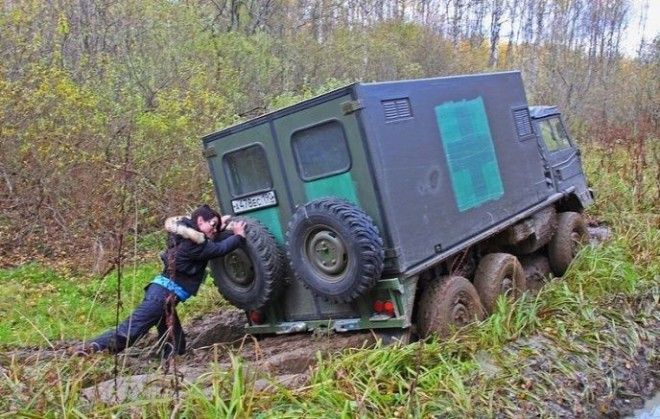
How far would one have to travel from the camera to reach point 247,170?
6.17 meters

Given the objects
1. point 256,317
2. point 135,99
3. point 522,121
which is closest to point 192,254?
point 256,317

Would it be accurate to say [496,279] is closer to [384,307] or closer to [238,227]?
[384,307]

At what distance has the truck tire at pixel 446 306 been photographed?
5633 millimetres

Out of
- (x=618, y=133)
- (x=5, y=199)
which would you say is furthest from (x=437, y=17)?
(x=5, y=199)

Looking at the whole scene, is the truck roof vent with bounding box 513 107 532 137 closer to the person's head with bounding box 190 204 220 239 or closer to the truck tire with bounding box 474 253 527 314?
the truck tire with bounding box 474 253 527 314

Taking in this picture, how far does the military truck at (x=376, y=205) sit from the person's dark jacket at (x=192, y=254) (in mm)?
147

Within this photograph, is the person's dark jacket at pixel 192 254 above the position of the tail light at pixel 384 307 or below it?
above

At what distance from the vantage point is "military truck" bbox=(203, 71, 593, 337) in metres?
5.27

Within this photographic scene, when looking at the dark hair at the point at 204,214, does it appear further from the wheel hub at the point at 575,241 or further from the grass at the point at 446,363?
the wheel hub at the point at 575,241

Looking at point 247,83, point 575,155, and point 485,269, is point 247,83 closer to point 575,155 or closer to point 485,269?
point 575,155

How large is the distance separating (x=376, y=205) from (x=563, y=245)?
379 cm

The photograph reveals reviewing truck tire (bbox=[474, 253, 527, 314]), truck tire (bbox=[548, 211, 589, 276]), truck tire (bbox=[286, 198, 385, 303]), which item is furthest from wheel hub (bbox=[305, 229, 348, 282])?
truck tire (bbox=[548, 211, 589, 276])

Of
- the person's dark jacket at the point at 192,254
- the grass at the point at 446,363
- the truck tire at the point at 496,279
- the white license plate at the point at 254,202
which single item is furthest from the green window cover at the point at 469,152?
the person's dark jacket at the point at 192,254

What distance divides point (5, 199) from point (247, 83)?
6.53 meters
